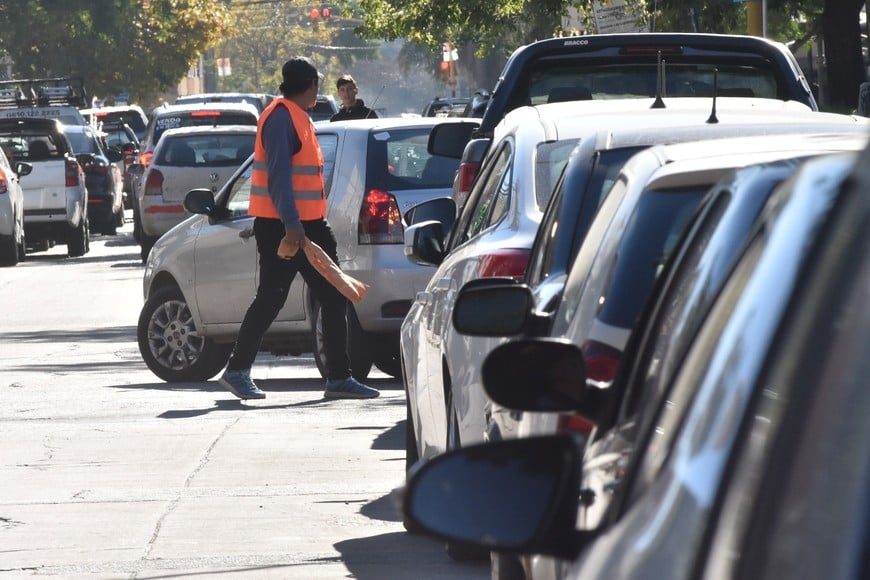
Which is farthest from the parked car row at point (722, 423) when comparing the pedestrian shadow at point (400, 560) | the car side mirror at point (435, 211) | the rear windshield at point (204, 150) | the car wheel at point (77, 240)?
the car wheel at point (77, 240)

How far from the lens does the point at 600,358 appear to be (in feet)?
12.2

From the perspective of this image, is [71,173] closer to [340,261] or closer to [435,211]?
[340,261]

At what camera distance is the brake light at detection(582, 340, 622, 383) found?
372cm

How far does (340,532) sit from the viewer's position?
7.02m

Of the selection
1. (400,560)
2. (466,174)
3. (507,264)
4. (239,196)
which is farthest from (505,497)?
(239,196)

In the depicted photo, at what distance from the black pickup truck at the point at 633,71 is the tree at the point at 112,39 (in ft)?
158

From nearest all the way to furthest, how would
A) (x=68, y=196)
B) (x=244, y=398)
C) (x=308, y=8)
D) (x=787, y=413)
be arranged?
(x=787, y=413) → (x=244, y=398) → (x=68, y=196) → (x=308, y=8)

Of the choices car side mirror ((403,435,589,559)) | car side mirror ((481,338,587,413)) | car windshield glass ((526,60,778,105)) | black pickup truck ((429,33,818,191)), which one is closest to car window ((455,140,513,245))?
black pickup truck ((429,33,818,191))

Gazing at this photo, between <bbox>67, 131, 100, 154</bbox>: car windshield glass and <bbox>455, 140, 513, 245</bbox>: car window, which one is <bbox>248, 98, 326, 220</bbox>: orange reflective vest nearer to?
<bbox>455, 140, 513, 245</bbox>: car window

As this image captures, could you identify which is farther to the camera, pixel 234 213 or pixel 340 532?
pixel 234 213

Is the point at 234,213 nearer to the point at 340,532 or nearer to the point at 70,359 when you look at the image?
the point at 70,359

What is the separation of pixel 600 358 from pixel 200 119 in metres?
24.9

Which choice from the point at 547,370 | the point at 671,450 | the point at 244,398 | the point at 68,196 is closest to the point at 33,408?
the point at 244,398

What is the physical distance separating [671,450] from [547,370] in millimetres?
716
